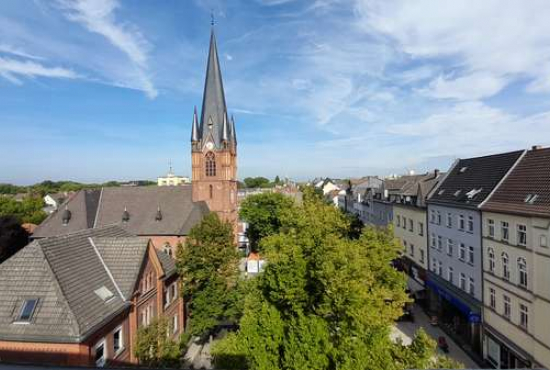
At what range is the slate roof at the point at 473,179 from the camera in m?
24.2

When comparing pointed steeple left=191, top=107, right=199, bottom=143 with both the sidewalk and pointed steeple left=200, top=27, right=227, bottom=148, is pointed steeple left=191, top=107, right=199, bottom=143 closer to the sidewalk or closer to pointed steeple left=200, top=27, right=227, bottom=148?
pointed steeple left=200, top=27, right=227, bottom=148

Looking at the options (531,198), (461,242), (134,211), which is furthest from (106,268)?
→ (134,211)

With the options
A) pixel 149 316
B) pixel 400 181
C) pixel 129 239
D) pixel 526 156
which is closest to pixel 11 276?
pixel 129 239

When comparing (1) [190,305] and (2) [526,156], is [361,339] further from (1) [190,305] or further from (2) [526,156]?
(2) [526,156]

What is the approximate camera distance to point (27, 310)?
13.8 meters

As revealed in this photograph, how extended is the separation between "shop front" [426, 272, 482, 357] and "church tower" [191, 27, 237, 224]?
2521cm

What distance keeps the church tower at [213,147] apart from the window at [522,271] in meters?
31.6

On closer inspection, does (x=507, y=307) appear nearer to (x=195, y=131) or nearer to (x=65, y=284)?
(x=65, y=284)

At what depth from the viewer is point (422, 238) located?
32.6 m

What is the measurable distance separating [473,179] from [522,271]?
376 inches

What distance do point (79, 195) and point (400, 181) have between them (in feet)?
137

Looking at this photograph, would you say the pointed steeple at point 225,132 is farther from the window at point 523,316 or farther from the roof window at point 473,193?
the window at point 523,316

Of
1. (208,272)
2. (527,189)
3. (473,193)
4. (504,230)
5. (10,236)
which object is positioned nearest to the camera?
(527,189)

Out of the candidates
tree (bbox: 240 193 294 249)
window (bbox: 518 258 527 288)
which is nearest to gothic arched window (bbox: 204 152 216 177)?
tree (bbox: 240 193 294 249)
